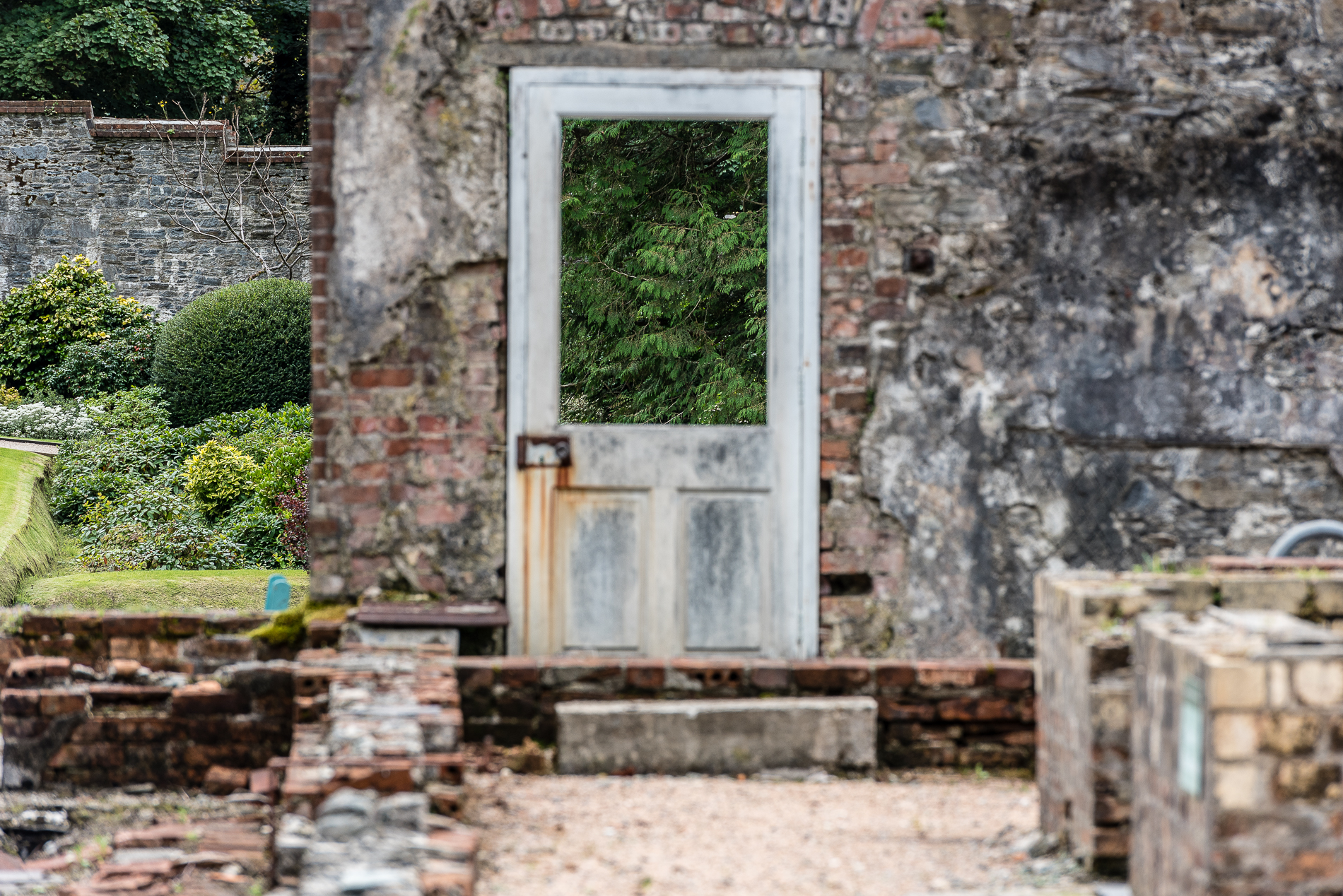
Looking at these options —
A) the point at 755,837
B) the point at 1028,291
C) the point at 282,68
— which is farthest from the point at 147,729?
the point at 282,68

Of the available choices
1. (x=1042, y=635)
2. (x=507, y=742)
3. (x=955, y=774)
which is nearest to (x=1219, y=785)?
(x=1042, y=635)

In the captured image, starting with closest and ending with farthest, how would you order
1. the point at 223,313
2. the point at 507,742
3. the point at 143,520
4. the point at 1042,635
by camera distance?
the point at 1042,635, the point at 507,742, the point at 143,520, the point at 223,313

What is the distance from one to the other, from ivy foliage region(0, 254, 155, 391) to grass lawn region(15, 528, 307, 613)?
168 inches

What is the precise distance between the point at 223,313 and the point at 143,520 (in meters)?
2.99

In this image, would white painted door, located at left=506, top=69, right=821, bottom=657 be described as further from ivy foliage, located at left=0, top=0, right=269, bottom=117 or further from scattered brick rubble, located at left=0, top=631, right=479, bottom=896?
ivy foliage, located at left=0, top=0, right=269, bottom=117

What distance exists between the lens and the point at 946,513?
513 centimetres

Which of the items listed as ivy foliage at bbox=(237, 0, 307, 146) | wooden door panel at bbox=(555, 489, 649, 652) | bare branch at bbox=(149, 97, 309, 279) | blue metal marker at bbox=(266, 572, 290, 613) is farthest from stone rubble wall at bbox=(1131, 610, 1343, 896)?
ivy foliage at bbox=(237, 0, 307, 146)

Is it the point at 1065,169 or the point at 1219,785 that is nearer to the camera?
the point at 1219,785

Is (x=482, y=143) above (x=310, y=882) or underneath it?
above

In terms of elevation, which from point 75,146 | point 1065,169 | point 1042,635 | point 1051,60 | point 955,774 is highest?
point 75,146

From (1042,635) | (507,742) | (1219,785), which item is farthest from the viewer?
(507,742)

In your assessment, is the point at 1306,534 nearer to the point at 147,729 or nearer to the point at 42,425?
the point at 147,729

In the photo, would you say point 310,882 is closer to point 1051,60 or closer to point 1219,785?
point 1219,785

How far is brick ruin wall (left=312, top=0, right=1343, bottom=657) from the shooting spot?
5062 millimetres
